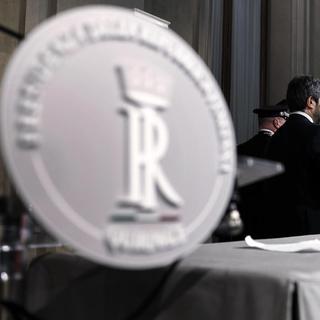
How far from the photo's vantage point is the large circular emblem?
585 mm

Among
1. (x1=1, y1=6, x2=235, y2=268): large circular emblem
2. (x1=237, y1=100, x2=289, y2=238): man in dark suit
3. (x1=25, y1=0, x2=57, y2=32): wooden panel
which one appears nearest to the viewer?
(x1=1, y1=6, x2=235, y2=268): large circular emblem

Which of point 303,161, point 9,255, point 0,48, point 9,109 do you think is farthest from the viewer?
point 303,161

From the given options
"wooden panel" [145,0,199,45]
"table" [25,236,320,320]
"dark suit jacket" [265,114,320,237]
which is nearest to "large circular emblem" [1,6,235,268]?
"table" [25,236,320,320]

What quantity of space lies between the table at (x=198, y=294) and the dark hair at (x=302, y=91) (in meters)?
1.98

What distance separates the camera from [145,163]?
64 cm

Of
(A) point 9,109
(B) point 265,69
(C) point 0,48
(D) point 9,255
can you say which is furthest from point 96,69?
(B) point 265,69

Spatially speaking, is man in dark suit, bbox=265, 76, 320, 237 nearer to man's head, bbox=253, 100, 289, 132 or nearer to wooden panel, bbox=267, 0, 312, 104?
man's head, bbox=253, 100, 289, 132

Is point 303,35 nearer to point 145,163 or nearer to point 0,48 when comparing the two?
point 0,48

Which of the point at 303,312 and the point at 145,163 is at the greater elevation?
the point at 145,163

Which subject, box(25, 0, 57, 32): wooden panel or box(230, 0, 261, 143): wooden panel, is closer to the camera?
box(25, 0, 57, 32): wooden panel

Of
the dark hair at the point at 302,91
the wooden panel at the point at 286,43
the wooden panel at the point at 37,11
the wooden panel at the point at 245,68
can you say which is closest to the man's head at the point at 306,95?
the dark hair at the point at 302,91

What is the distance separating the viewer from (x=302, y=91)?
2941 millimetres

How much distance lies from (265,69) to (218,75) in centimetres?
83

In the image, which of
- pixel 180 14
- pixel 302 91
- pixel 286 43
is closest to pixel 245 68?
pixel 286 43
